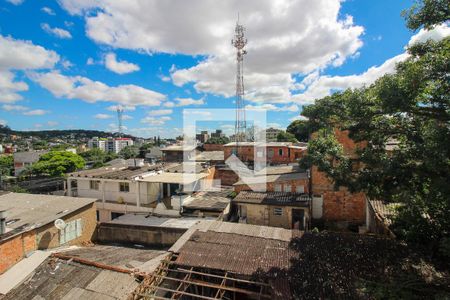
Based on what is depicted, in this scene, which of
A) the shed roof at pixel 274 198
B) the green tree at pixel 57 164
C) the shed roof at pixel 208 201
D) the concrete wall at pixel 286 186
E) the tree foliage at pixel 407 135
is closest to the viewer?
the tree foliage at pixel 407 135

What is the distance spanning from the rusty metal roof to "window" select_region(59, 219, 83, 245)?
7.14m

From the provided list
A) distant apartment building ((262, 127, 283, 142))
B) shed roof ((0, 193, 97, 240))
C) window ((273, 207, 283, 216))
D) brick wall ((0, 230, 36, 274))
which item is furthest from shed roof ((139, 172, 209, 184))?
distant apartment building ((262, 127, 283, 142))

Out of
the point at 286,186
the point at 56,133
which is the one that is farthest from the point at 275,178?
the point at 56,133

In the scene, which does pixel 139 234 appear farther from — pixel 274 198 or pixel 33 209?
pixel 274 198

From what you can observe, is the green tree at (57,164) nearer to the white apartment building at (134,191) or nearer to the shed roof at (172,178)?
the white apartment building at (134,191)

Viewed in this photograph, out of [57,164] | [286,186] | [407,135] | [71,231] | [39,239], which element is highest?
[407,135]

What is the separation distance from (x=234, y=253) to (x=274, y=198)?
7.32 meters

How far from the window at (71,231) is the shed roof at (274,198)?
358 inches

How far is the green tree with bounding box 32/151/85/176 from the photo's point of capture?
3500 cm

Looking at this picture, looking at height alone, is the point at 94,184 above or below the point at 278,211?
above

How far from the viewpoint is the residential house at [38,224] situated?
9.40m

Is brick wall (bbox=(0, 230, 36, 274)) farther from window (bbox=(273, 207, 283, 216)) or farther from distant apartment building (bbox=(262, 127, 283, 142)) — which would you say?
distant apartment building (bbox=(262, 127, 283, 142))

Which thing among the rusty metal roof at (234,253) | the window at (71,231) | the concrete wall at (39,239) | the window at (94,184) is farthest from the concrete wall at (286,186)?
the window at (94,184)

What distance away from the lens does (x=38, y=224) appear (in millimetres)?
10789
